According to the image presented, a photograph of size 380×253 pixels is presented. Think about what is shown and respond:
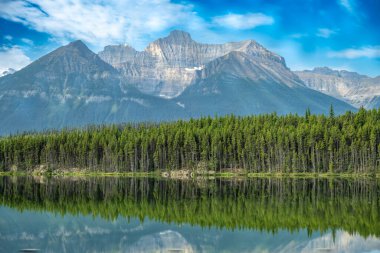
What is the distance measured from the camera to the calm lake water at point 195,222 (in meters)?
48.2

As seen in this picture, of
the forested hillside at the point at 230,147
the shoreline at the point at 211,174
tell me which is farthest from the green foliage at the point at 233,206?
the forested hillside at the point at 230,147

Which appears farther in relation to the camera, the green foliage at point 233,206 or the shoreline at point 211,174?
the shoreline at point 211,174

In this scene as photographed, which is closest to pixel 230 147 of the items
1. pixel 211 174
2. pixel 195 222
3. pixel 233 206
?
pixel 211 174

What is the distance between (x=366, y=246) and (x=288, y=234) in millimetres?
8645

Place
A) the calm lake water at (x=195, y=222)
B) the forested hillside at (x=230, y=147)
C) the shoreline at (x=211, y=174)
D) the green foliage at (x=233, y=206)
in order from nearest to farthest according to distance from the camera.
Result: the calm lake water at (x=195, y=222), the green foliage at (x=233, y=206), the shoreline at (x=211, y=174), the forested hillside at (x=230, y=147)

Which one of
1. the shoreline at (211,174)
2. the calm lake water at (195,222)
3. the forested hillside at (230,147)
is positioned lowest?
the calm lake water at (195,222)

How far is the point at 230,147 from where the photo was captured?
160m

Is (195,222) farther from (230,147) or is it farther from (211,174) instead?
(230,147)

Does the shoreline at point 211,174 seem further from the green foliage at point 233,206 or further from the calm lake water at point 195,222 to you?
the calm lake water at point 195,222

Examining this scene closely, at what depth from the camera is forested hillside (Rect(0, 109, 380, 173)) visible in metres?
150

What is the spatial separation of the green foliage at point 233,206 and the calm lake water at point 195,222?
0.13 m

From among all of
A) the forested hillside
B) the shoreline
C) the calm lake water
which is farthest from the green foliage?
the forested hillside

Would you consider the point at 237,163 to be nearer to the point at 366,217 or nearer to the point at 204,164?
the point at 204,164

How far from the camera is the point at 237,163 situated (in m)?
167
